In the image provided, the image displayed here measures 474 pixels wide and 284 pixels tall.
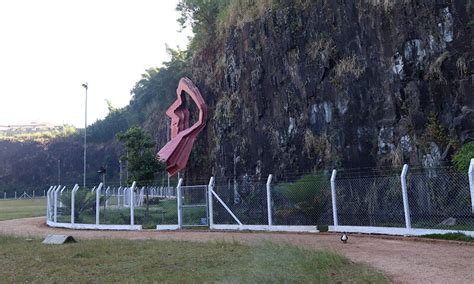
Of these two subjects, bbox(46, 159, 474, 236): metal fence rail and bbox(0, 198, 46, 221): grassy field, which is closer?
bbox(46, 159, 474, 236): metal fence rail

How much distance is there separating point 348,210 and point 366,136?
10.1 feet

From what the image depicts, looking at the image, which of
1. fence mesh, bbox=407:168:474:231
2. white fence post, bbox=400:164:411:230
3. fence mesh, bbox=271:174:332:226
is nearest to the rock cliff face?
fence mesh, bbox=407:168:474:231

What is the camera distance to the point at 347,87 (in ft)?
55.7

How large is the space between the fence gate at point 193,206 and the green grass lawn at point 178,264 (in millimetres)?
5864

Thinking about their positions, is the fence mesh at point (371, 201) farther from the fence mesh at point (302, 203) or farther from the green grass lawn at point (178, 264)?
the green grass lawn at point (178, 264)

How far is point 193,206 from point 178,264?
29.6 ft

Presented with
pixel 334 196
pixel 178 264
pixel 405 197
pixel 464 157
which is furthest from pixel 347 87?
pixel 178 264

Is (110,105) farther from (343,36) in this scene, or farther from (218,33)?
(343,36)

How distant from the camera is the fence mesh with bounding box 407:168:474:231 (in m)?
11.9

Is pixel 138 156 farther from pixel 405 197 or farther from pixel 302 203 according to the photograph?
pixel 405 197

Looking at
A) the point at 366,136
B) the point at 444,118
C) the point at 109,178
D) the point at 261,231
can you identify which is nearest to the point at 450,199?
the point at 444,118

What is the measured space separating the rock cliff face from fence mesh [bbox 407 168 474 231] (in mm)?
1667

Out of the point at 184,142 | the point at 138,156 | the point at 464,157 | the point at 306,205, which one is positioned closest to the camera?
the point at 464,157

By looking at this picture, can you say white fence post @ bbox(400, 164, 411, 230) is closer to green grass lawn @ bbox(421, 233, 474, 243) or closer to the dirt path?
the dirt path
